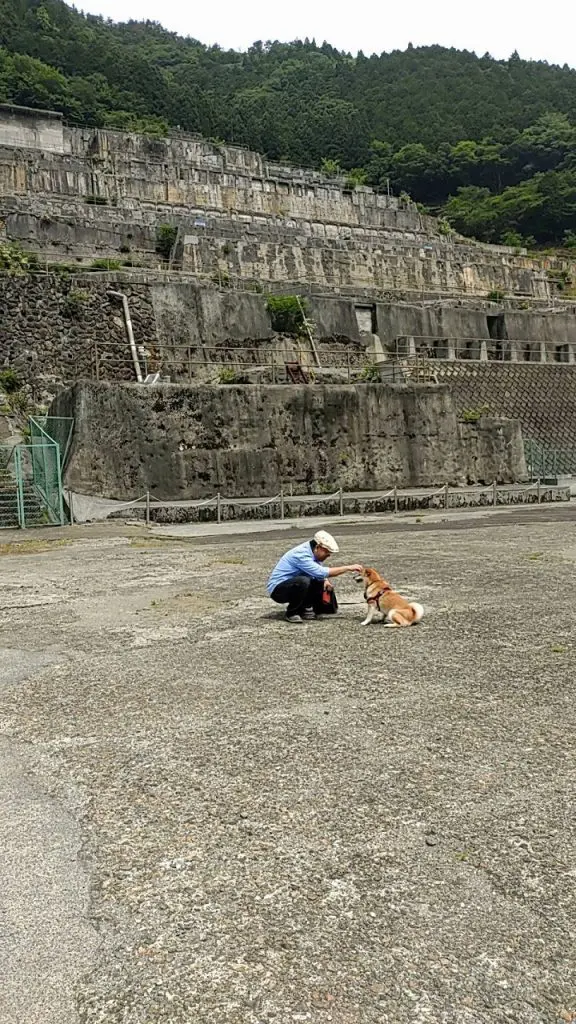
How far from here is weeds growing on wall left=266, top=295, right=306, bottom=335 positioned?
25969 millimetres

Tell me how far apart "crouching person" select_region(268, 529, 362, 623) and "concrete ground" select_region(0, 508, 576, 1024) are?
272 millimetres

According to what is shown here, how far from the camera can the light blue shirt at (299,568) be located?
682 centimetres

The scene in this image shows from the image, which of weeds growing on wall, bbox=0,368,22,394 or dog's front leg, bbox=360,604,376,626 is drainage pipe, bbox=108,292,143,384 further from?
dog's front leg, bbox=360,604,376,626

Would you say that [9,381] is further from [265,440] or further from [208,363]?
[265,440]

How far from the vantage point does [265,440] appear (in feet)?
63.1

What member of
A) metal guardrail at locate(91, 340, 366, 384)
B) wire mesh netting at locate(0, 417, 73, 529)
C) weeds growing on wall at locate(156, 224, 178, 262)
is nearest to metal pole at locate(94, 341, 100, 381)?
metal guardrail at locate(91, 340, 366, 384)

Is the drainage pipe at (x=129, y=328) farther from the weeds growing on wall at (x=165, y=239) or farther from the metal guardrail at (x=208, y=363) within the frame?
the weeds growing on wall at (x=165, y=239)

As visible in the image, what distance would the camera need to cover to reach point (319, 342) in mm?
27188

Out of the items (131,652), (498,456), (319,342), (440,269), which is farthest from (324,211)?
(131,652)

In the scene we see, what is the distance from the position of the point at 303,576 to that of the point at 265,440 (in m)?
12.5

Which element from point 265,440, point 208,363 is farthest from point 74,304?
point 265,440

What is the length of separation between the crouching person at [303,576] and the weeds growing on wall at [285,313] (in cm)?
1988

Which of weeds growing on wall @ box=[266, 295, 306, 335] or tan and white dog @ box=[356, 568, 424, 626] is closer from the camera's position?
tan and white dog @ box=[356, 568, 424, 626]

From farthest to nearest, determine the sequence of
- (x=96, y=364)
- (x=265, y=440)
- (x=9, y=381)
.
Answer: (x=9, y=381) < (x=96, y=364) < (x=265, y=440)
